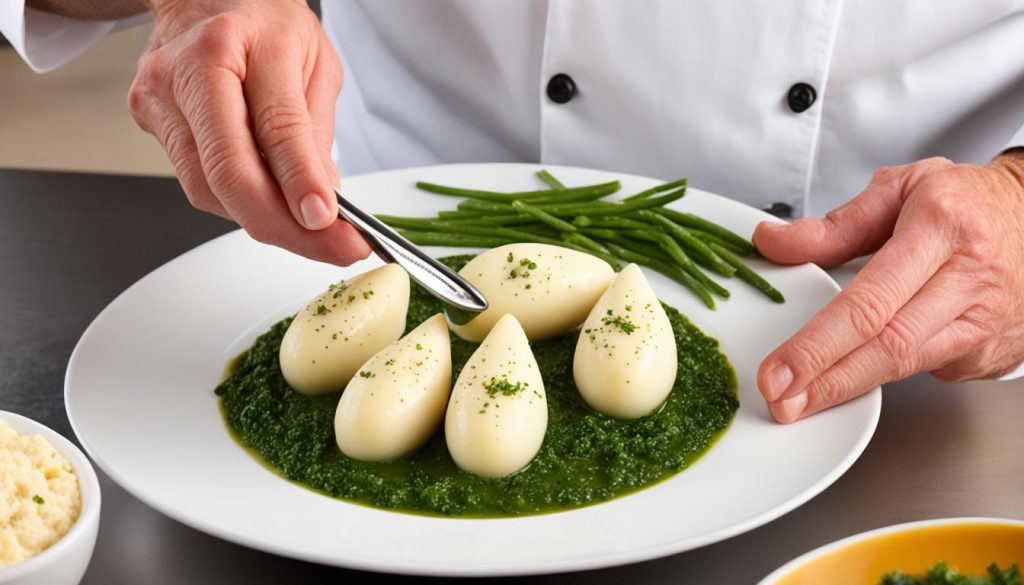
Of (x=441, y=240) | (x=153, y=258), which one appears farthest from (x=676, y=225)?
(x=153, y=258)

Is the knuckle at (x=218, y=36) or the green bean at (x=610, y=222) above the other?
the knuckle at (x=218, y=36)

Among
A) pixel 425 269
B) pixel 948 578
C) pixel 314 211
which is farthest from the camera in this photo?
pixel 425 269

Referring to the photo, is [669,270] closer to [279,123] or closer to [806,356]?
[806,356]

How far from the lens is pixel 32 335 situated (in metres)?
1.95

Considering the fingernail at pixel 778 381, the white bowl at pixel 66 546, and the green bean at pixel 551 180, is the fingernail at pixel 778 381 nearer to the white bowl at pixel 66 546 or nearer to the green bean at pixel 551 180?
the green bean at pixel 551 180

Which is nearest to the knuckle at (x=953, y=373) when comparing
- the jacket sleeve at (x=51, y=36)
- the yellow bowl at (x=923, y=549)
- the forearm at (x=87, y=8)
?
the yellow bowl at (x=923, y=549)

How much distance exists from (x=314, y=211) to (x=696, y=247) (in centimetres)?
77

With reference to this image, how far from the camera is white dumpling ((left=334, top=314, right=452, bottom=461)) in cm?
146

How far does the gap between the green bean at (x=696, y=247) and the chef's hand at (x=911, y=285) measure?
0.27 ft

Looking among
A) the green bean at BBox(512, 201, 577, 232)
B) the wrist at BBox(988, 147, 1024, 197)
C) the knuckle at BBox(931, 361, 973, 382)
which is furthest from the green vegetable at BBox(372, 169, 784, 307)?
the wrist at BBox(988, 147, 1024, 197)

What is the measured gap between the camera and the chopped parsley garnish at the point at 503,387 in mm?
1474

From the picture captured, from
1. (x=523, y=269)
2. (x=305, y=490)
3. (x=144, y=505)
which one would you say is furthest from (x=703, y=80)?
(x=144, y=505)

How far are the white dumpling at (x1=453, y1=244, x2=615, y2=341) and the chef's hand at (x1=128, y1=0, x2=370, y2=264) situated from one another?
239 mm

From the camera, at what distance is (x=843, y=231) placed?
6.31 feet
